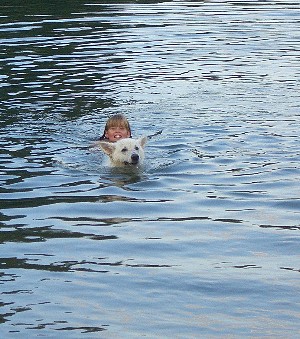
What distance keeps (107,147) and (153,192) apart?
153cm

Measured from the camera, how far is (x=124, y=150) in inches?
450

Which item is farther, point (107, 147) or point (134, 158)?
point (107, 147)

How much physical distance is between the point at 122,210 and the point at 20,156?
9.38ft

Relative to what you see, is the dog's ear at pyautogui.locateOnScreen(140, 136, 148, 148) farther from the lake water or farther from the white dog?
the lake water

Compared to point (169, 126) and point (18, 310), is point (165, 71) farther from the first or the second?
point (18, 310)

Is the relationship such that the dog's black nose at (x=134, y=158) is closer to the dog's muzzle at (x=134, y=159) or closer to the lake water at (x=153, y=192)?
the dog's muzzle at (x=134, y=159)

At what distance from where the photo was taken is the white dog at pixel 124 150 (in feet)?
37.3

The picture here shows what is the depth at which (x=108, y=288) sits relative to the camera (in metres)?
7.19

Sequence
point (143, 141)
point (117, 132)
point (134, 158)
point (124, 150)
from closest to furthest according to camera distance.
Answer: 1. point (134, 158)
2. point (124, 150)
3. point (143, 141)
4. point (117, 132)

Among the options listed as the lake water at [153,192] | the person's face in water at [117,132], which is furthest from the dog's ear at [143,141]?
the person's face in water at [117,132]

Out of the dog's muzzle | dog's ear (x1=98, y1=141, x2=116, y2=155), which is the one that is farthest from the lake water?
dog's ear (x1=98, y1=141, x2=116, y2=155)

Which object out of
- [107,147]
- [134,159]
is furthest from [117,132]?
[134,159]

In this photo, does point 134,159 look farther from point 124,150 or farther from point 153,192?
point 153,192

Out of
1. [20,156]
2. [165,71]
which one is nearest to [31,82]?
[165,71]
